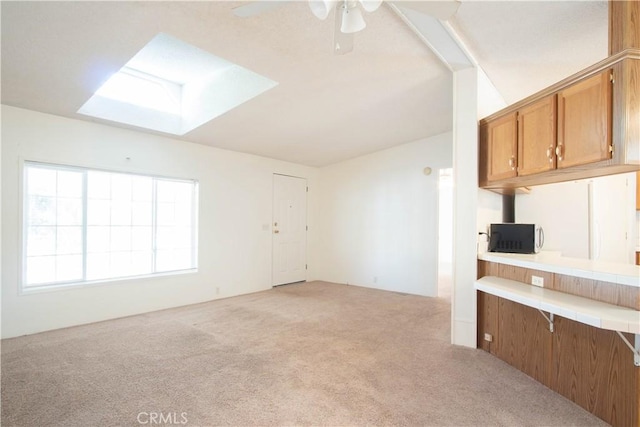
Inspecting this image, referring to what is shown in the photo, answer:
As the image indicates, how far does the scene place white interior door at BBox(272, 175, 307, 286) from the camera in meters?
5.73

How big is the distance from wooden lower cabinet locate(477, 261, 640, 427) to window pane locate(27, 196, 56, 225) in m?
4.66

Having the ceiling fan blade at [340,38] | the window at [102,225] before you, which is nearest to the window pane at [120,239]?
the window at [102,225]

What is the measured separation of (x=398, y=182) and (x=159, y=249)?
4.01 metres

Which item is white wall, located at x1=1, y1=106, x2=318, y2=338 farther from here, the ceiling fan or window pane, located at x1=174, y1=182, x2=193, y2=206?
the ceiling fan

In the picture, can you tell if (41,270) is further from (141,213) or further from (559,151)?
(559,151)

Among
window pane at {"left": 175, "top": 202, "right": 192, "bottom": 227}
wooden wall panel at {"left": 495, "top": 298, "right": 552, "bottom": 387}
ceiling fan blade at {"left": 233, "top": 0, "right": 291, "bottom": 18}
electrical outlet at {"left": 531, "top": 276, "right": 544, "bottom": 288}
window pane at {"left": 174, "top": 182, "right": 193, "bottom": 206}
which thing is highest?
ceiling fan blade at {"left": 233, "top": 0, "right": 291, "bottom": 18}

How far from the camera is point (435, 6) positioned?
1.57 meters

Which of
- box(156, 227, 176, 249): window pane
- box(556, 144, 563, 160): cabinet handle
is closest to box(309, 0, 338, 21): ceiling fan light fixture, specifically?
box(556, 144, 563, 160): cabinet handle

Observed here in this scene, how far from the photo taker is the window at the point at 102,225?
336 centimetres

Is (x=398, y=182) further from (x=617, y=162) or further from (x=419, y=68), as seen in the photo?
(x=617, y=162)

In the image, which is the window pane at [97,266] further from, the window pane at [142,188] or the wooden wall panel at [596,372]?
the wooden wall panel at [596,372]

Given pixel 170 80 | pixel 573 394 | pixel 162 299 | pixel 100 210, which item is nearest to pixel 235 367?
pixel 162 299

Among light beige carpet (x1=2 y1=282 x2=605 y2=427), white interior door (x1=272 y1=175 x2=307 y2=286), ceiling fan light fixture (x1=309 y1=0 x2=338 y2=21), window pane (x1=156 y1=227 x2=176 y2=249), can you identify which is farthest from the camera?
white interior door (x1=272 y1=175 x2=307 y2=286)

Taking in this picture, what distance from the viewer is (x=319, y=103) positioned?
12.0 ft
